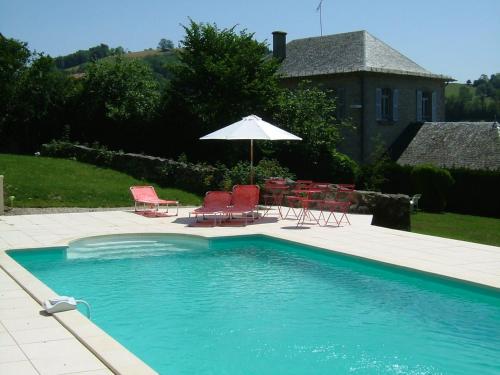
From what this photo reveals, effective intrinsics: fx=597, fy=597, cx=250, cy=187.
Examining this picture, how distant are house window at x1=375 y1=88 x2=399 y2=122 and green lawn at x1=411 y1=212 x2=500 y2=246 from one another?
8.27 m

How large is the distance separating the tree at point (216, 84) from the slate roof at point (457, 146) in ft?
31.3

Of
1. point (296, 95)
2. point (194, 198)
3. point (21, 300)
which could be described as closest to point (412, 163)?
point (296, 95)

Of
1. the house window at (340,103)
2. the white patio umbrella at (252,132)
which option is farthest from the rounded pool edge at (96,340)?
the house window at (340,103)

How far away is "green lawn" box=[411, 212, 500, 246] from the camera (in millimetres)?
15350

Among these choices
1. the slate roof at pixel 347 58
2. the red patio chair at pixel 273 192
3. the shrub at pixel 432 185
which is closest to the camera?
the red patio chair at pixel 273 192

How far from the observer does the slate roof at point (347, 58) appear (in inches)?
1174

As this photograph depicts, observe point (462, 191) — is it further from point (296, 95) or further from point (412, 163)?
point (296, 95)

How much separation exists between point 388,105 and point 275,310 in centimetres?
2460

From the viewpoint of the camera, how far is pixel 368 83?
29.3 meters

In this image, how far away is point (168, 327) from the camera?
7113mm

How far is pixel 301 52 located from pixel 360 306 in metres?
27.2

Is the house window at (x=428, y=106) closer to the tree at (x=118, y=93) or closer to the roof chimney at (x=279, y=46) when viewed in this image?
the roof chimney at (x=279, y=46)

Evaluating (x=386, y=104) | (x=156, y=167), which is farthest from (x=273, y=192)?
(x=386, y=104)

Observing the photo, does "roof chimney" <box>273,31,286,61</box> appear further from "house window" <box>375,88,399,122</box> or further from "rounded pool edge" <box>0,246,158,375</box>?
Answer: "rounded pool edge" <box>0,246,158,375</box>
